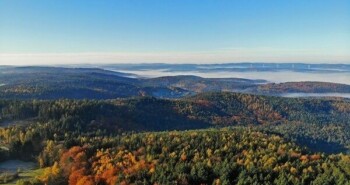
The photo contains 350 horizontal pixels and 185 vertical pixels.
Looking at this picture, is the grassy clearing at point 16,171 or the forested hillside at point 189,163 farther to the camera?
the grassy clearing at point 16,171

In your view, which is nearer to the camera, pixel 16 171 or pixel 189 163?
pixel 189 163

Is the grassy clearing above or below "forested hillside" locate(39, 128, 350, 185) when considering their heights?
below

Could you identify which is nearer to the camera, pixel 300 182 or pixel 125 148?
pixel 300 182

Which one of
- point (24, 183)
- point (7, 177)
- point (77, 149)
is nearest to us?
point (24, 183)

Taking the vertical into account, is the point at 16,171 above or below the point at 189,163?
below

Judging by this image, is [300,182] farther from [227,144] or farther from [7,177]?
[7,177]

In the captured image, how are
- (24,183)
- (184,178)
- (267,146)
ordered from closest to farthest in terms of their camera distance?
(184,178) < (24,183) < (267,146)

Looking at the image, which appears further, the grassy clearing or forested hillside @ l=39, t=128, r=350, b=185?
the grassy clearing

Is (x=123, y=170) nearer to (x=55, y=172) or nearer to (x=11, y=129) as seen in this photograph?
(x=55, y=172)

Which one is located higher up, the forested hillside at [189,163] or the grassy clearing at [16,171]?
the forested hillside at [189,163]

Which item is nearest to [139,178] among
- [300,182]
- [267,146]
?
[300,182]
